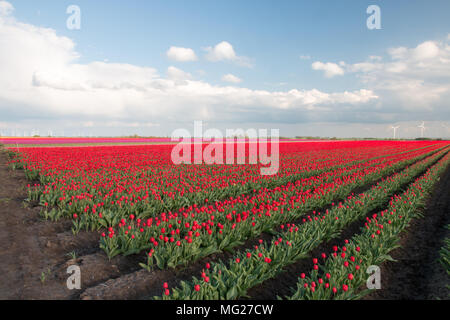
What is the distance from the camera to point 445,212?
10031 mm

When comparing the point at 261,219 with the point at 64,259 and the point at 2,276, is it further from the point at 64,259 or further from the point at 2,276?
the point at 2,276

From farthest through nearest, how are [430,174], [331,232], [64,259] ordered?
[430,174] → [331,232] → [64,259]

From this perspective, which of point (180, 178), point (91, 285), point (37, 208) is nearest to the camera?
point (91, 285)

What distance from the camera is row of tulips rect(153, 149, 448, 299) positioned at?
4070 millimetres

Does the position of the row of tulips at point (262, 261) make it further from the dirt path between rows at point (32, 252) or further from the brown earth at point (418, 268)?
the dirt path between rows at point (32, 252)

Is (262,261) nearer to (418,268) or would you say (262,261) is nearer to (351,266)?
(351,266)

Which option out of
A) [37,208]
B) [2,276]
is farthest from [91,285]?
[37,208]

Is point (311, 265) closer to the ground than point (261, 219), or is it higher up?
closer to the ground

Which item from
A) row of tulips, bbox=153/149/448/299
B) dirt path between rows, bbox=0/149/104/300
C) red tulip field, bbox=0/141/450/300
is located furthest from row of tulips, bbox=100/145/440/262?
dirt path between rows, bbox=0/149/104/300

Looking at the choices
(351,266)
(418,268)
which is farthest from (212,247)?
(418,268)

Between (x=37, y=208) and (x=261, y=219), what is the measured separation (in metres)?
7.18

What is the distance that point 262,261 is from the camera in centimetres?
492

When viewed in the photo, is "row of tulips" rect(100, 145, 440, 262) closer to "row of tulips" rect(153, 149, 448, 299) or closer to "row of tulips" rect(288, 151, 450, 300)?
"row of tulips" rect(153, 149, 448, 299)
